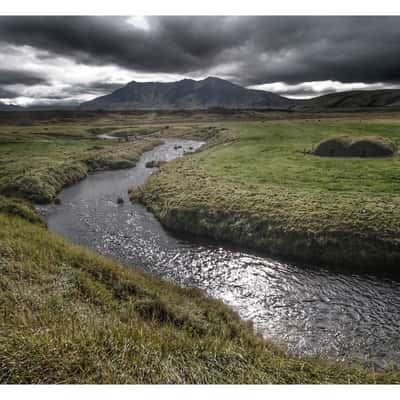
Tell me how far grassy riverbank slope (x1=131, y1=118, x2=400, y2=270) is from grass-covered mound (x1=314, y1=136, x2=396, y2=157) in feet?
10.9

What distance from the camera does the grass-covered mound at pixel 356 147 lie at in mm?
39531

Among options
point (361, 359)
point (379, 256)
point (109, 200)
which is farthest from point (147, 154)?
point (361, 359)

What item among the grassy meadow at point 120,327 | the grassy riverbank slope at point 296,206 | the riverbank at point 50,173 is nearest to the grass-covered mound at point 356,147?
the grassy riverbank slope at point 296,206

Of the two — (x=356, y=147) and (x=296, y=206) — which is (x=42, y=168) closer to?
(x=296, y=206)

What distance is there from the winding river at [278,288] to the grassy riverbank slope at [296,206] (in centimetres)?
164

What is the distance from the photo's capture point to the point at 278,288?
14.6 m

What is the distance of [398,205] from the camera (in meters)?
19.9

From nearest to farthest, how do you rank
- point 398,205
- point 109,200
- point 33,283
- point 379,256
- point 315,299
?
point 33,283 < point 315,299 < point 379,256 < point 398,205 < point 109,200

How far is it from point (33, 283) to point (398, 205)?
2386cm

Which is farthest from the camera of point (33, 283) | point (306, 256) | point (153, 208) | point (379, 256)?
point (153, 208)

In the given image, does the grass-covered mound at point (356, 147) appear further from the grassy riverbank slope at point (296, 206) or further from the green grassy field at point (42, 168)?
the green grassy field at point (42, 168)

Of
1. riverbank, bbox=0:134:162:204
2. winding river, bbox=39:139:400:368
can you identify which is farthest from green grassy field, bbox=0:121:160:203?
winding river, bbox=39:139:400:368

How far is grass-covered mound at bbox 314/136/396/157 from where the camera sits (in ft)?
130

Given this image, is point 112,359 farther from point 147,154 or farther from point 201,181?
point 147,154
